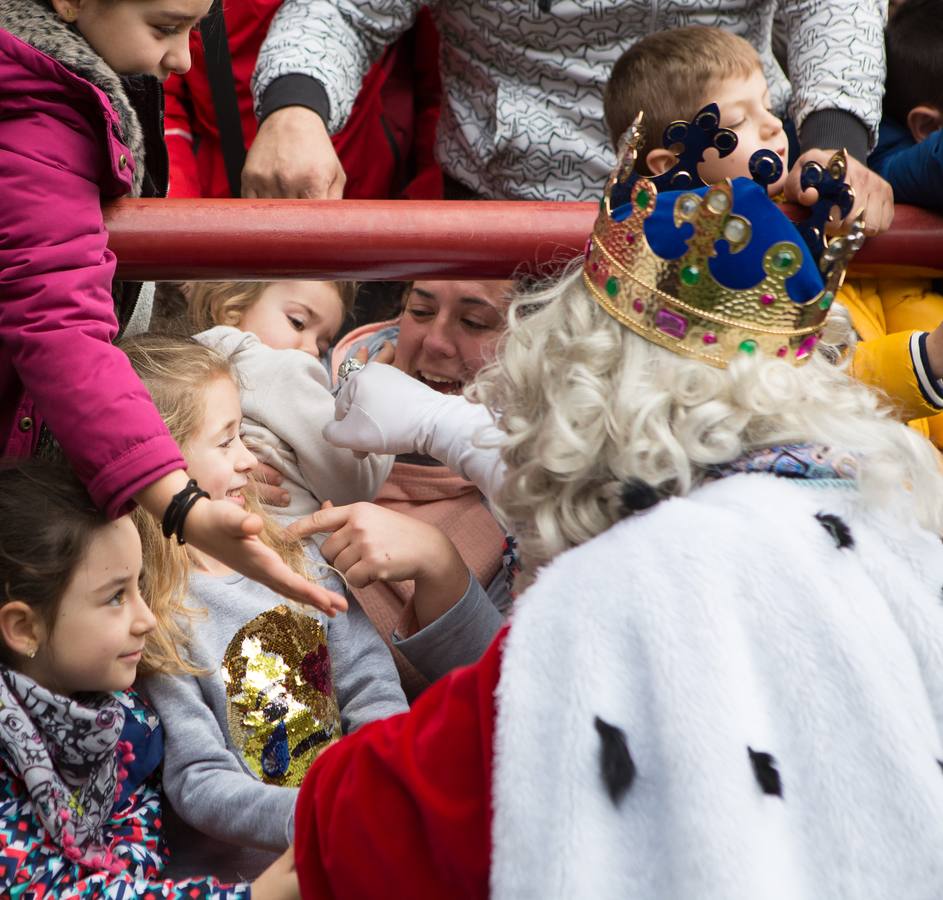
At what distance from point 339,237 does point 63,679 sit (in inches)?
27.8

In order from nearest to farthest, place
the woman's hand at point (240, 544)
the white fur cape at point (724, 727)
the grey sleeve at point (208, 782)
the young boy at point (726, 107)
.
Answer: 1. the white fur cape at point (724, 727)
2. the woman's hand at point (240, 544)
3. the grey sleeve at point (208, 782)
4. the young boy at point (726, 107)

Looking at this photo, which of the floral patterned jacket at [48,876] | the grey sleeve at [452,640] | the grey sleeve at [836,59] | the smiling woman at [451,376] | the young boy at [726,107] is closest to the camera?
the floral patterned jacket at [48,876]

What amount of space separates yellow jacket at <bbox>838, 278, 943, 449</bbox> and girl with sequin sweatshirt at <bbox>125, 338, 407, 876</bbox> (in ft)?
2.96

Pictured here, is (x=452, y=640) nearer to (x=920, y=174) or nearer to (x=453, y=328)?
(x=453, y=328)

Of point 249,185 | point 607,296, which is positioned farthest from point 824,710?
point 249,185

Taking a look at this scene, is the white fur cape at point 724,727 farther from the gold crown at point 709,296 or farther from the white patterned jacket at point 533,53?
the white patterned jacket at point 533,53

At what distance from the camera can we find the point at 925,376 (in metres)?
1.87

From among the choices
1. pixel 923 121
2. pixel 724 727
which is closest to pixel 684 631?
pixel 724 727

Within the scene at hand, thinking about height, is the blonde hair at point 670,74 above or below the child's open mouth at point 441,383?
above

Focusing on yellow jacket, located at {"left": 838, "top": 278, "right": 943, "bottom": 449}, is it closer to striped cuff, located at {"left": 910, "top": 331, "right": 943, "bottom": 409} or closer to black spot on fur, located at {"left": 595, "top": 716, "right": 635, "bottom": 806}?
striped cuff, located at {"left": 910, "top": 331, "right": 943, "bottom": 409}

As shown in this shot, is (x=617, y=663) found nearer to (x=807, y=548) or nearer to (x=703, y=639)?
(x=703, y=639)

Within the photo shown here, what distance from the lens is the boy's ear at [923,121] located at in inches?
101

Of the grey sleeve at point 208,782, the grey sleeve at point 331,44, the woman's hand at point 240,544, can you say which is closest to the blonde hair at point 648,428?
the woman's hand at point 240,544

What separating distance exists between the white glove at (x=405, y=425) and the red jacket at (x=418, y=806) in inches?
30.3
